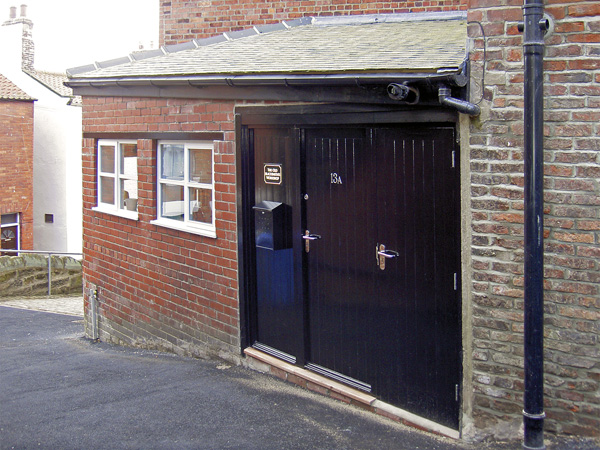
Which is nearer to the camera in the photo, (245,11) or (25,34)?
(245,11)

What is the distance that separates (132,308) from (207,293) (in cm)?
186

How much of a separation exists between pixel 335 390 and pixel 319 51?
3078 millimetres

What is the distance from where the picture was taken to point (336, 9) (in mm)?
9781

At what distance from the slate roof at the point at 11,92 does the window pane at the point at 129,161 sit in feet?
55.2

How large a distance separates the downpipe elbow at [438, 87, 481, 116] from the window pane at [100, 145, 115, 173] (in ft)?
18.5

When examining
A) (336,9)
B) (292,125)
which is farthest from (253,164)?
(336,9)

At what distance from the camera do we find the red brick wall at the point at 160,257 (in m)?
6.91

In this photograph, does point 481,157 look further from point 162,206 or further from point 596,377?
point 162,206

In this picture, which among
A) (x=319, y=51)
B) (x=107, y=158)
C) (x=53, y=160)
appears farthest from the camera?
(x=53, y=160)

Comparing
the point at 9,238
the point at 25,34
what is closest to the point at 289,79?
the point at 9,238

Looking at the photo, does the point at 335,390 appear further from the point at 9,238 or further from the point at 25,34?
the point at 25,34

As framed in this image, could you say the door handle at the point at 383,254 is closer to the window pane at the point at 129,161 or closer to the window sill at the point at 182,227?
the window sill at the point at 182,227

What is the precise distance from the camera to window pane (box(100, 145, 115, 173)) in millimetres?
9086

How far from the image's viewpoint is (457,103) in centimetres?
435
